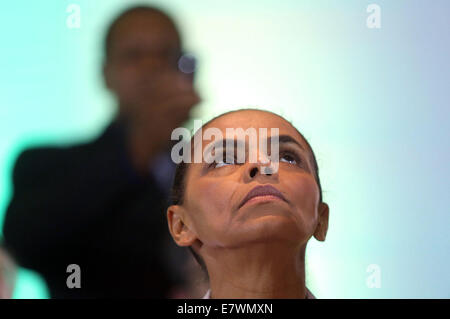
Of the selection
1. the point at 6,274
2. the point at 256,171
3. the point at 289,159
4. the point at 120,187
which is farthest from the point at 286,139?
the point at 6,274

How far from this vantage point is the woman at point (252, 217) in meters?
2.01

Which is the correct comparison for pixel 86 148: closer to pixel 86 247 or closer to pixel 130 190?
pixel 130 190

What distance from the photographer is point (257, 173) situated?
2.06 m

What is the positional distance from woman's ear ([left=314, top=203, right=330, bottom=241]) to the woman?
0.07m

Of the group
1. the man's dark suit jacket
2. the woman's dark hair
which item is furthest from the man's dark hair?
the woman's dark hair

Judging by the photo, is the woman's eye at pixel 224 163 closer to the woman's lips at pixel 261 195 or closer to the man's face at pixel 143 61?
the woman's lips at pixel 261 195

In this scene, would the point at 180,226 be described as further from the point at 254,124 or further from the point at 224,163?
the point at 254,124

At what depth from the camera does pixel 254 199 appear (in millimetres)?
2012

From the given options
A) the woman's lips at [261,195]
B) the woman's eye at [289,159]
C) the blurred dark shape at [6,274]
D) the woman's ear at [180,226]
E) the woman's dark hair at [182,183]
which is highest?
the woman's eye at [289,159]

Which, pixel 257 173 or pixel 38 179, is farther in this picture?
pixel 38 179

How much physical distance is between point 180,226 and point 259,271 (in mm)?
354

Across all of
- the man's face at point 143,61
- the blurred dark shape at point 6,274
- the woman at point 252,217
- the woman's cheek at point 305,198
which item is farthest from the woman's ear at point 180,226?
the blurred dark shape at point 6,274

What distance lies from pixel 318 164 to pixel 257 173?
0.47m

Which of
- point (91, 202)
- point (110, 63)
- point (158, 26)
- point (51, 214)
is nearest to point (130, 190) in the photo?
point (91, 202)
